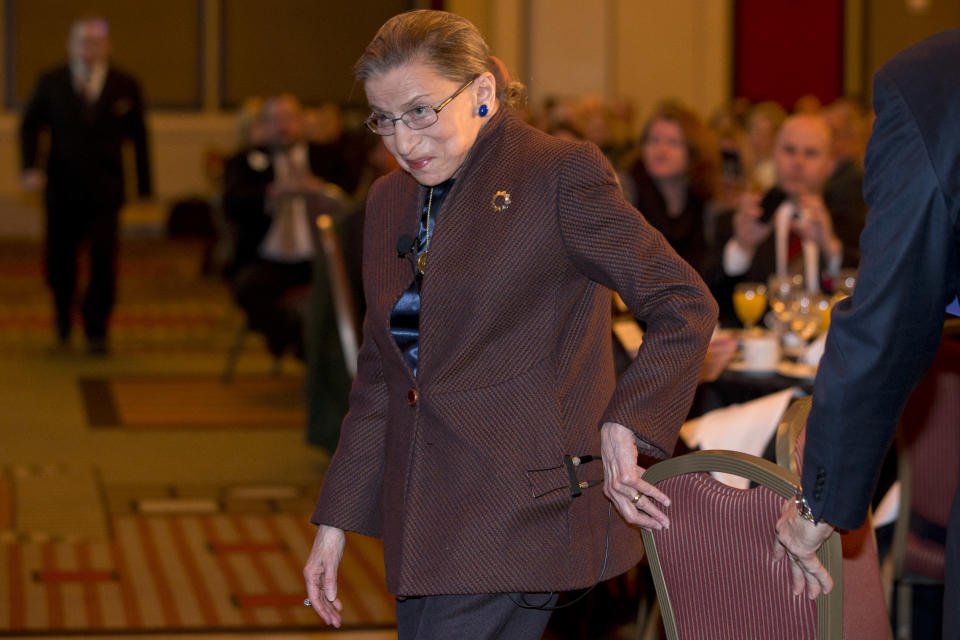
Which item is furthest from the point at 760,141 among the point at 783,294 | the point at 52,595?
the point at 52,595

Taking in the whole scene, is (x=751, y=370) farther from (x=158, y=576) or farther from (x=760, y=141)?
(x=760, y=141)

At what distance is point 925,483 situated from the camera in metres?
3.02

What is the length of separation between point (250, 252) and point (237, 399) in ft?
2.32

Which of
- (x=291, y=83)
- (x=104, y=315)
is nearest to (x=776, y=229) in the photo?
(x=104, y=315)

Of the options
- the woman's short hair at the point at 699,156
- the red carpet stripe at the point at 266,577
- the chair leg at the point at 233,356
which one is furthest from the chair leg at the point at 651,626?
the chair leg at the point at 233,356

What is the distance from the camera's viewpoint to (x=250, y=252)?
6.64 m

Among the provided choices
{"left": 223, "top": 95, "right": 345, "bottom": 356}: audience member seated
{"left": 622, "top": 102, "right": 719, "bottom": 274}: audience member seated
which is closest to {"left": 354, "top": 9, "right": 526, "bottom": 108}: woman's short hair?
{"left": 622, "top": 102, "right": 719, "bottom": 274}: audience member seated

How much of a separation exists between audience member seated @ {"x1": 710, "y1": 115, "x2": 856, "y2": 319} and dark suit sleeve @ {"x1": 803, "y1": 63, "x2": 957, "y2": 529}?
274 cm

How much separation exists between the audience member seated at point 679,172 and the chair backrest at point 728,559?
352 cm

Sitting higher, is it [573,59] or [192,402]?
[573,59]

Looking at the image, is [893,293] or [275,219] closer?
[893,293]

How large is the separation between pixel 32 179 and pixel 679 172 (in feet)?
13.2

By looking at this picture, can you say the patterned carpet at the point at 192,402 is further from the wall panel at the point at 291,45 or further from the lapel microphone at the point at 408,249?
the wall panel at the point at 291,45

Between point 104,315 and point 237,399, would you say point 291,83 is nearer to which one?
point 104,315
